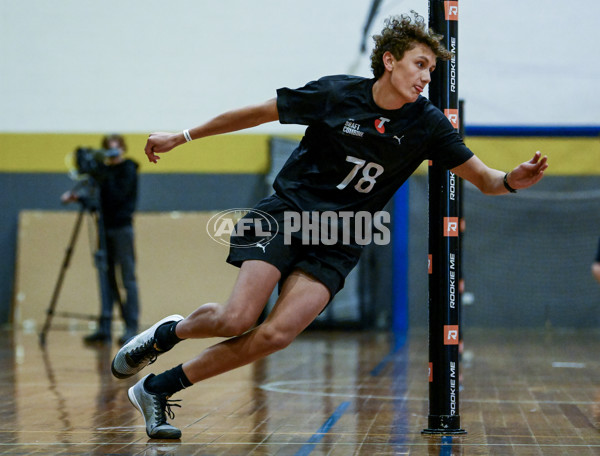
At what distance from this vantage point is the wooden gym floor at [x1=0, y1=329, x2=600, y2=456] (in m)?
3.53

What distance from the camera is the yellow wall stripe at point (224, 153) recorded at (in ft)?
35.0

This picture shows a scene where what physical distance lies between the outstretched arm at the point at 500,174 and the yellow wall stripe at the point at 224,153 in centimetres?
716

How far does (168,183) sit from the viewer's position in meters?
11.1

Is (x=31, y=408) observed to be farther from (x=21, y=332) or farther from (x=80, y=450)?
(x=21, y=332)

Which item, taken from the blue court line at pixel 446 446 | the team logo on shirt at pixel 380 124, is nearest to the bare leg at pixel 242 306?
the team logo on shirt at pixel 380 124

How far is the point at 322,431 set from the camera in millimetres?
3855

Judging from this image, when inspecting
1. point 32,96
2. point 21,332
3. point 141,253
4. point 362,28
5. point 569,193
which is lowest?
point 21,332

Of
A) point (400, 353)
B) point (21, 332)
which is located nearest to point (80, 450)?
point (400, 353)

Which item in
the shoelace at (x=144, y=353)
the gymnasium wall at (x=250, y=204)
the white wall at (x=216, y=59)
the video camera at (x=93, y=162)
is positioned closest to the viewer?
the shoelace at (x=144, y=353)

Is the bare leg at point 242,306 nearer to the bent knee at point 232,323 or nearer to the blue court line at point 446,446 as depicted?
the bent knee at point 232,323

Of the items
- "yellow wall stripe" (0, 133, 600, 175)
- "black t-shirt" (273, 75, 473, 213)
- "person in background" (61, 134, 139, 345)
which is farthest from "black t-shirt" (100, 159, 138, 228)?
"black t-shirt" (273, 75, 473, 213)

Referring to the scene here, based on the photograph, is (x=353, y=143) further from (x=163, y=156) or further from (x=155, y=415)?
(x=163, y=156)

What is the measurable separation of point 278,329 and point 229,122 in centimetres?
86

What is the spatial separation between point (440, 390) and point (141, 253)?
23.8ft
